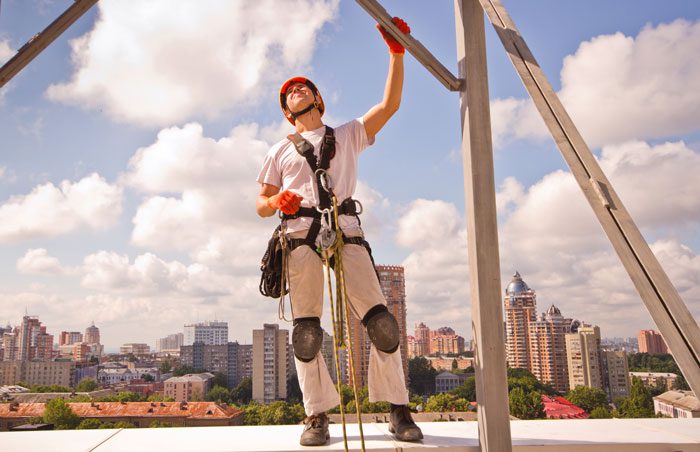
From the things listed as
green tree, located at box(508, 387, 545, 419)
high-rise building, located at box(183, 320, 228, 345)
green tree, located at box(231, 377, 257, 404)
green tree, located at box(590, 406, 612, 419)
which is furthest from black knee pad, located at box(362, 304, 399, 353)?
high-rise building, located at box(183, 320, 228, 345)

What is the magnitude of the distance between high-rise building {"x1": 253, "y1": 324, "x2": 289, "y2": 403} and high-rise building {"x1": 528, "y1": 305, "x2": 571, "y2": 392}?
95.4 ft

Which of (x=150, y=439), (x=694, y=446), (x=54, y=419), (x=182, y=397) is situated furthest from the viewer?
(x=182, y=397)

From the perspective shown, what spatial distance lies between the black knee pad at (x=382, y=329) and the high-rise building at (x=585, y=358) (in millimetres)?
60244

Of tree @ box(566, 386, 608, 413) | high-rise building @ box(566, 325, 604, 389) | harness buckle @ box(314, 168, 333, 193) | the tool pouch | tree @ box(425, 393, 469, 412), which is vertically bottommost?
tree @ box(566, 386, 608, 413)

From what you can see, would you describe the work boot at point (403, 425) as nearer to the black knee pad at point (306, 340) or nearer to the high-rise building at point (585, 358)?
the black knee pad at point (306, 340)

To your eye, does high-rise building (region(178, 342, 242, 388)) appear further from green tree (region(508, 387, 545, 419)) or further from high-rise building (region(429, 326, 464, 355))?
green tree (region(508, 387, 545, 419))

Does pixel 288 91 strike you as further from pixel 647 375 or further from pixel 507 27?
pixel 647 375

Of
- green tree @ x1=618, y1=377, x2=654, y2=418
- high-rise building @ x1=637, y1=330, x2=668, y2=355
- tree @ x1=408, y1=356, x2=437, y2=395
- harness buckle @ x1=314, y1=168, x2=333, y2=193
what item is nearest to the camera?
harness buckle @ x1=314, y1=168, x2=333, y2=193

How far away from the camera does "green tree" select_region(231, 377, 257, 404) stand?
60156 millimetres

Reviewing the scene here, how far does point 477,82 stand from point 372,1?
65 cm

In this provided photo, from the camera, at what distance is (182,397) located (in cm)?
6353

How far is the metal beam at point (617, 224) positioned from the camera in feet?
4.80

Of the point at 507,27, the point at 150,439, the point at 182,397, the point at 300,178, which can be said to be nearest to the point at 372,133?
the point at 300,178

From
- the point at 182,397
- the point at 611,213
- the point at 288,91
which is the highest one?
the point at 288,91
